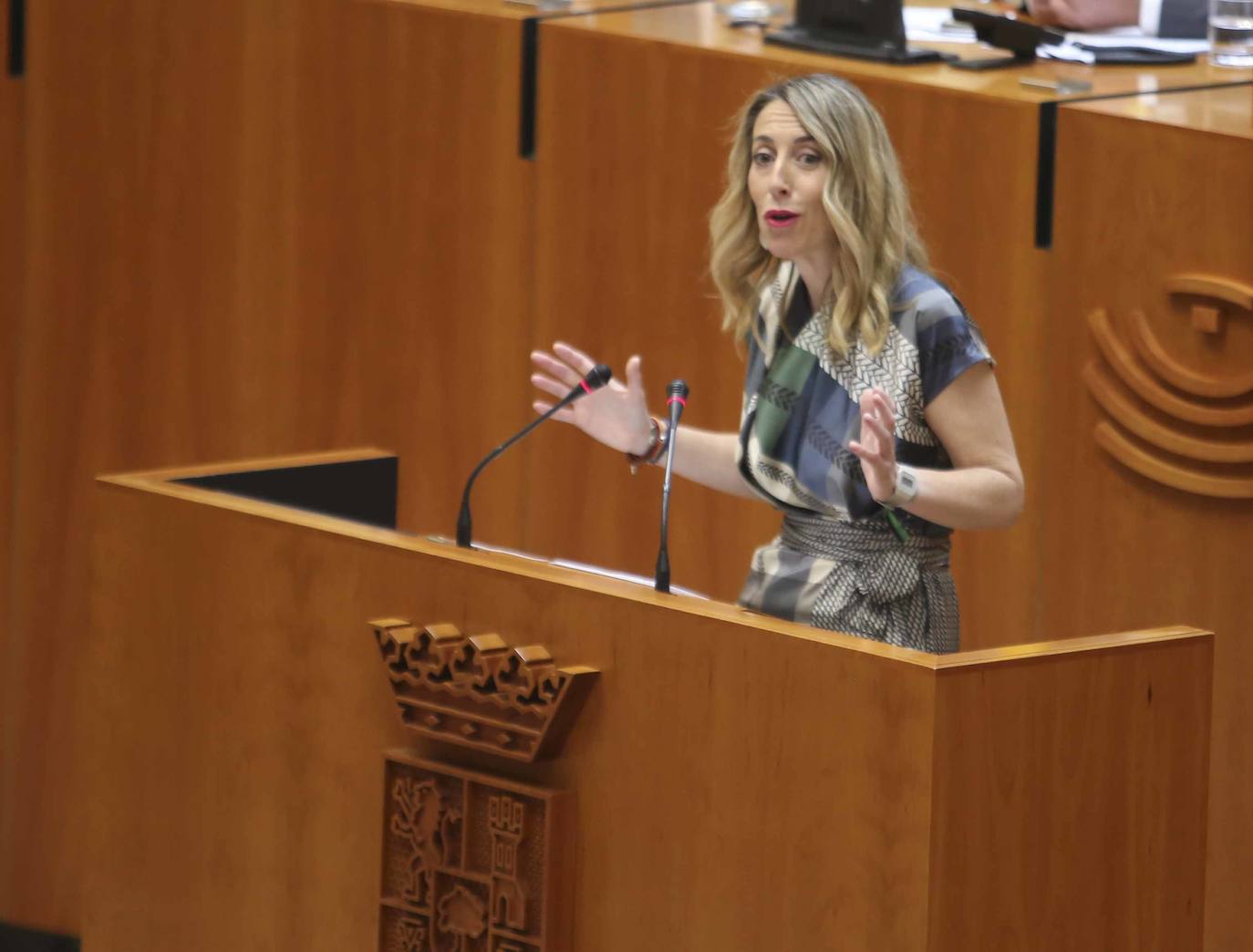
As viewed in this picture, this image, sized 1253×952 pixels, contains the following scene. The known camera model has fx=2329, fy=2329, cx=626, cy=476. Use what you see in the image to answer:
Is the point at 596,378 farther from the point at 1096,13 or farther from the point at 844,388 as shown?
the point at 1096,13

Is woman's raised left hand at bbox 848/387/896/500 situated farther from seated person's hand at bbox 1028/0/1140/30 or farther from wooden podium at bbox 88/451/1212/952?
seated person's hand at bbox 1028/0/1140/30

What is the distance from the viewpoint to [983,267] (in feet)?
12.9

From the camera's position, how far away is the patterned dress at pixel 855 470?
3029 millimetres

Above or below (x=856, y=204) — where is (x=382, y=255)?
below

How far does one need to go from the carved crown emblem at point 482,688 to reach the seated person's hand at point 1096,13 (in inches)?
91.0

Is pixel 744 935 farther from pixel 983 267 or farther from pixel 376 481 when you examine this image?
pixel 983 267

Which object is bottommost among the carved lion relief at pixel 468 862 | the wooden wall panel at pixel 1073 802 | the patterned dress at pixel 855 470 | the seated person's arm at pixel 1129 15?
the carved lion relief at pixel 468 862

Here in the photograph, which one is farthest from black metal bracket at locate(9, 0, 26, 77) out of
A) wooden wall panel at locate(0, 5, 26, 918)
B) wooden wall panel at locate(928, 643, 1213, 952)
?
wooden wall panel at locate(928, 643, 1213, 952)

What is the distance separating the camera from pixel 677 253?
14.2 ft

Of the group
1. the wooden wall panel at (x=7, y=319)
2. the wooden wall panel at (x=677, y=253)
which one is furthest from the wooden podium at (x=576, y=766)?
the wooden wall panel at (x=7, y=319)

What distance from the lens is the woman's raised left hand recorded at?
2672 mm

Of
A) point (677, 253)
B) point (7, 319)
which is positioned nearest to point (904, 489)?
point (677, 253)

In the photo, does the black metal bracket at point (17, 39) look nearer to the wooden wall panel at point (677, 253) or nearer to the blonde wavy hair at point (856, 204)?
the wooden wall panel at point (677, 253)

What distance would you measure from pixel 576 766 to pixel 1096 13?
2.40m
